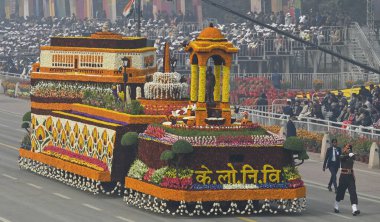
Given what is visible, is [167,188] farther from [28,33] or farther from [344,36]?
[28,33]

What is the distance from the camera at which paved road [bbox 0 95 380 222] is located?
1515 inches

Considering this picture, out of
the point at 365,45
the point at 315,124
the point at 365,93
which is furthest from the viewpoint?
the point at 365,45

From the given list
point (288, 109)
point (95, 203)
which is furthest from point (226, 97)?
point (288, 109)

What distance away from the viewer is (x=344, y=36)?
264 feet

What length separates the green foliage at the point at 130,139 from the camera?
40562 mm

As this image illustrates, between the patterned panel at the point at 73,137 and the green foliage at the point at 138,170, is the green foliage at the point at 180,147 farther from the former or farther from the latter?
the patterned panel at the point at 73,137


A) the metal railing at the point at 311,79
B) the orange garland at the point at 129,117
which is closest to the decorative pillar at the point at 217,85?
the orange garland at the point at 129,117

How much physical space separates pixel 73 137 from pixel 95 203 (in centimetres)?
407

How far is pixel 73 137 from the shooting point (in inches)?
1763

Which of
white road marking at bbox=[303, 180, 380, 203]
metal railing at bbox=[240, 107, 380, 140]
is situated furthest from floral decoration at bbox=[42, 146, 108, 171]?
metal railing at bbox=[240, 107, 380, 140]

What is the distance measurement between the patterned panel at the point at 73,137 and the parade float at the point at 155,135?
0.03 meters

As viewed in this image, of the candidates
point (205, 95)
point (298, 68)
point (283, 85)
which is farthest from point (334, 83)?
point (205, 95)

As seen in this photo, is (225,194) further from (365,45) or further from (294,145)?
(365,45)

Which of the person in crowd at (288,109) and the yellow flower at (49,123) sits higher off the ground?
the yellow flower at (49,123)
